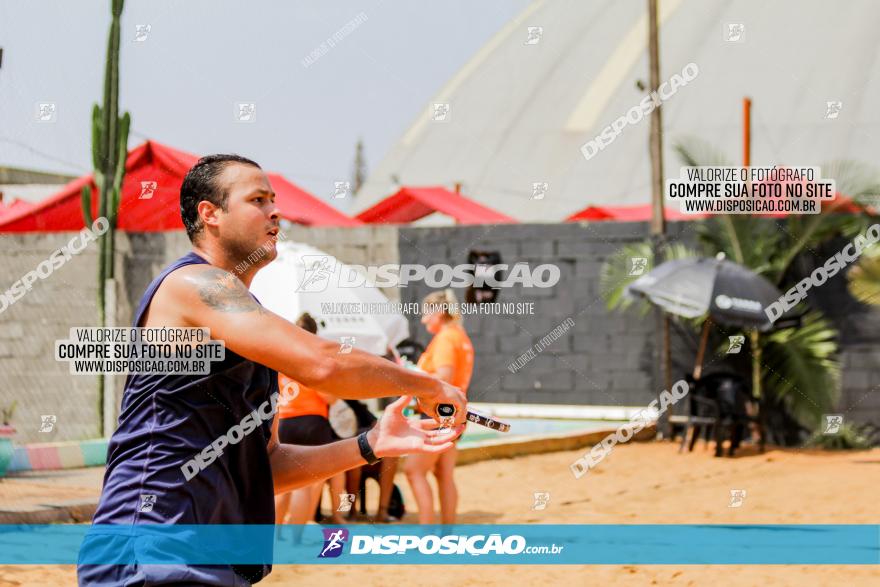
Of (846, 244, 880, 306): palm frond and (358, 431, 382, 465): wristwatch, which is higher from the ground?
(846, 244, 880, 306): palm frond

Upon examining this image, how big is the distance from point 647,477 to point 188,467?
393 inches

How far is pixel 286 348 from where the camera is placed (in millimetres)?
2641

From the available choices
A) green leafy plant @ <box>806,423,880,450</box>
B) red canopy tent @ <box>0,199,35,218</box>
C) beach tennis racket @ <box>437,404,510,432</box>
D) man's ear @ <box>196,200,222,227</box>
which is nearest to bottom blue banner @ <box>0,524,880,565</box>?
beach tennis racket @ <box>437,404,510,432</box>

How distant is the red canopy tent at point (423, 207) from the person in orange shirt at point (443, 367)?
491 inches

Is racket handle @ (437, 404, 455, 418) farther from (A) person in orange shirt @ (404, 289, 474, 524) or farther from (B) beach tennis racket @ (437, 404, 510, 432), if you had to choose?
(A) person in orange shirt @ (404, 289, 474, 524)

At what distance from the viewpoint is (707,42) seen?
34812mm

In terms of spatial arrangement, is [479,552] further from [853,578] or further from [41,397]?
[41,397]

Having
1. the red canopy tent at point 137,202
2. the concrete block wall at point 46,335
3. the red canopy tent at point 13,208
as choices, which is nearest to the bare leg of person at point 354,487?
the concrete block wall at point 46,335

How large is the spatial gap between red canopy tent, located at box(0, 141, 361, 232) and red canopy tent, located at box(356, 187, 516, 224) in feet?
23.5

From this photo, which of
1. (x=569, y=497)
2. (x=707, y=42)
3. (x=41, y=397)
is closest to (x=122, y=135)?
(x=41, y=397)

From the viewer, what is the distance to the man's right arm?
2637 mm

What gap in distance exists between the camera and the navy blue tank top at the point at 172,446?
2.74 metres

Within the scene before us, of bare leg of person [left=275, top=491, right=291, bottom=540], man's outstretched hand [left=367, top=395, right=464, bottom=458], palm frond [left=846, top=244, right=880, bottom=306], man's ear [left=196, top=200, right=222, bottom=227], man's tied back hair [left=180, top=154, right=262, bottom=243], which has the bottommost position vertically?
bare leg of person [left=275, top=491, right=291, bottom=540]

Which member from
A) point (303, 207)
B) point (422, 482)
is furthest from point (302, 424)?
point (303, 207)
